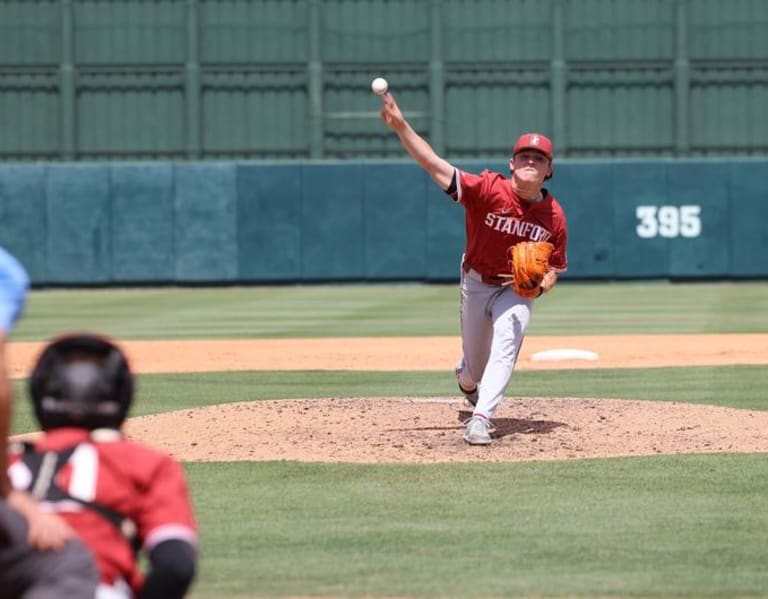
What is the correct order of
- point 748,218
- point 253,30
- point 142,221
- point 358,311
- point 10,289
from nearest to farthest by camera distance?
point 10,289, point 358,311, point 748,218, point 142,221, point 253,30

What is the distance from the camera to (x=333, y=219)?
31.3 meters

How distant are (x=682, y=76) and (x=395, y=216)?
24.9ft

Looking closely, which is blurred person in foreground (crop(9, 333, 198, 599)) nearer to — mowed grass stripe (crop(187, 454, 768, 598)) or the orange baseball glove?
mowed grass stripe (crop(187, 454, 768, 598))

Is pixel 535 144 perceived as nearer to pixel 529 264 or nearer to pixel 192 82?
pixel 529 264

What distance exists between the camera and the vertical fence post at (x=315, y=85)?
113ft

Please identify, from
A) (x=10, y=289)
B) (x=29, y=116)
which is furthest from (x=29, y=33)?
(x=10, y=289)

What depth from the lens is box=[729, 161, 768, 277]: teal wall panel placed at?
30.8m

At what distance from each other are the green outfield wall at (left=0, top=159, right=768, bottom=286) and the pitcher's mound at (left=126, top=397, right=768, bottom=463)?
1948 cm

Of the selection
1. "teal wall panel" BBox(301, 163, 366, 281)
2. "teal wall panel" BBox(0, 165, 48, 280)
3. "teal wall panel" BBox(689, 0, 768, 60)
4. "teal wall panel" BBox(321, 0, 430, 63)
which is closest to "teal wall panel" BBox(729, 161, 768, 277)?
"teal wall panel" BBox(689, 0, 768, 60)

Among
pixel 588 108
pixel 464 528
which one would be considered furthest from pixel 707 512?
pixel 588 108

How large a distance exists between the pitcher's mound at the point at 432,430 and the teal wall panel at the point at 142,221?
1999cm

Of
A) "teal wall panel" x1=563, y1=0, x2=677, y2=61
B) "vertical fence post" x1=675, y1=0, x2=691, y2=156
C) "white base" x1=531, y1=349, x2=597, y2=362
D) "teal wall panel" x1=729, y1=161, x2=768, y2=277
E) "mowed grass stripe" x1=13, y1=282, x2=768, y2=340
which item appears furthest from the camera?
"teal wall panel" x1=563, y1=0, x2=677, y2=61

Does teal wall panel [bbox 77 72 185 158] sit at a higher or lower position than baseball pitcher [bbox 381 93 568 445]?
higher

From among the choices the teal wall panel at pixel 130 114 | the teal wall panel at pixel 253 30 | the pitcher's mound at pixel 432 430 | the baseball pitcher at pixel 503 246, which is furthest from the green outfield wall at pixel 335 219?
the baseball pitcher at pixel 503 246
